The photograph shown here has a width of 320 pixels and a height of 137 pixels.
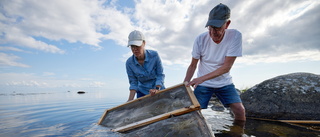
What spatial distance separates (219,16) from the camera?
2.84 metres

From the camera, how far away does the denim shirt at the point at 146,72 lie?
4395mm

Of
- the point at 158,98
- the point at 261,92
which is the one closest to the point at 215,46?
the point at 158,98

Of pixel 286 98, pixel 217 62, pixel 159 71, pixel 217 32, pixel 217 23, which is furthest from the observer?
pixel 286 98

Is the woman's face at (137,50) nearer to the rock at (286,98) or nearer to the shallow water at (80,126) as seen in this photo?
the shallow water at (80,126)

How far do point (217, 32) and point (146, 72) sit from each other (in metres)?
2.20

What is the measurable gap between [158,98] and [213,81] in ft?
4.25

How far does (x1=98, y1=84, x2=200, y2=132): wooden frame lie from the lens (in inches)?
107

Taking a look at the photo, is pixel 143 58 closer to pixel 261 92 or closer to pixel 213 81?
pixel 213 81

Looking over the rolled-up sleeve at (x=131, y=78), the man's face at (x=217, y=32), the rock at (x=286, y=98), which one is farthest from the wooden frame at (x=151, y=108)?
the rock at (x=286, y=98)

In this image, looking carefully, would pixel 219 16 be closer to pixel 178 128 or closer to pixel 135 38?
pixel 135 38

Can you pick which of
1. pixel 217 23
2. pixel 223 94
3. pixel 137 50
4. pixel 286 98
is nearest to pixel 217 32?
pixel 217 23

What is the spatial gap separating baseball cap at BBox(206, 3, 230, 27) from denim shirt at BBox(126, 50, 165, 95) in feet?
6.40

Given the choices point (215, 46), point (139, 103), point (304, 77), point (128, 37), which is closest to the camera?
point (215, 46)

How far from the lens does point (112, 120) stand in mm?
3516
